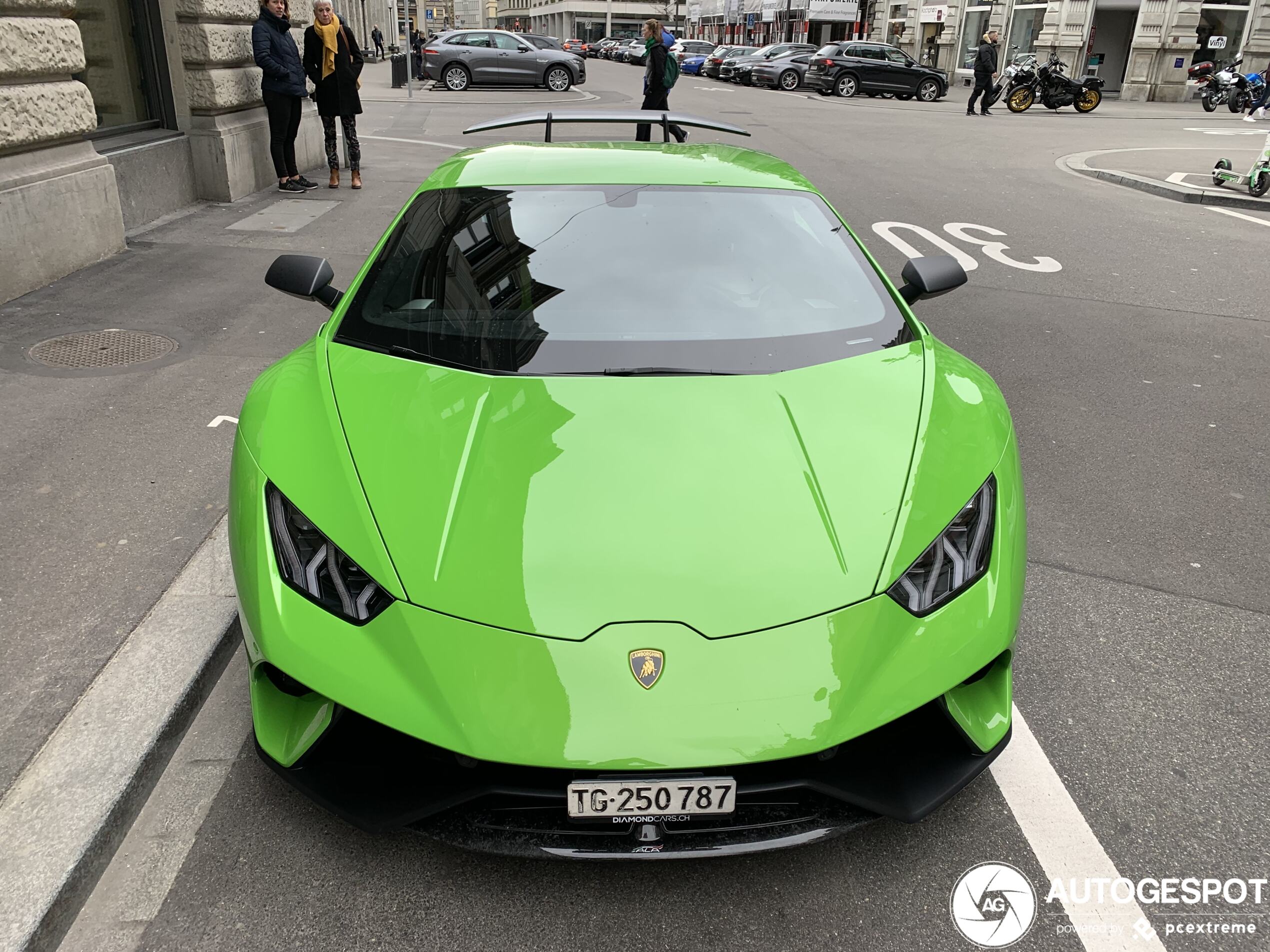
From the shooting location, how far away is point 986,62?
25.7 meters

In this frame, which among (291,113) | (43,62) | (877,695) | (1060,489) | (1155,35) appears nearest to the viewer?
(877,695)

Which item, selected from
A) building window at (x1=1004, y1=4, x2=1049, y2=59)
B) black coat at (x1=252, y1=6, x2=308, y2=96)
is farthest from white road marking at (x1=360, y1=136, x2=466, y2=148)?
building window at (x1=1004, y1=4, x2=1049, y2=59)

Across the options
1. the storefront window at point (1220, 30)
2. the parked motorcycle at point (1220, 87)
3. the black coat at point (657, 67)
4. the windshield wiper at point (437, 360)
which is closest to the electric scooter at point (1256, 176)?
the black coat at point (657, 67)

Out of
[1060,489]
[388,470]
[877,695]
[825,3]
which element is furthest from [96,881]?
[825,3]

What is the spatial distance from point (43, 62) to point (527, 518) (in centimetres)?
666

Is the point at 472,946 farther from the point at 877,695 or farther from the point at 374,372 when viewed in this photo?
the point at 374,372

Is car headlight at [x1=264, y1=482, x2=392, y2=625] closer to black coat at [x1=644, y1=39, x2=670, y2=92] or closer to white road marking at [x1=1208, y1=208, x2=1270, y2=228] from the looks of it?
white road marking at [x1=1208, y1=208, x2=1270, y2=228]

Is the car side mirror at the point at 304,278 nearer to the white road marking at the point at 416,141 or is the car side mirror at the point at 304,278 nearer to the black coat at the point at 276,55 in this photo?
the black coat at the point at 276,55

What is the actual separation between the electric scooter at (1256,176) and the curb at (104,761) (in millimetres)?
14053

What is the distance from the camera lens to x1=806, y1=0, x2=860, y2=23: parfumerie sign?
54.1 m

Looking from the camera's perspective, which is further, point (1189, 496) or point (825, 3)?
point (825, 3)

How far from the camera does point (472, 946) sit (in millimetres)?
2080

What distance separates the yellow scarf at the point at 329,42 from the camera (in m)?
10.5

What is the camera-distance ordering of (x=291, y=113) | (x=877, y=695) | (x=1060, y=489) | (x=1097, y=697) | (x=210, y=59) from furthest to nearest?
(x=291, y=113), (x=210, y=59), (x=1060, y=489), (x=1097, y=697), (x=877, y=695)
